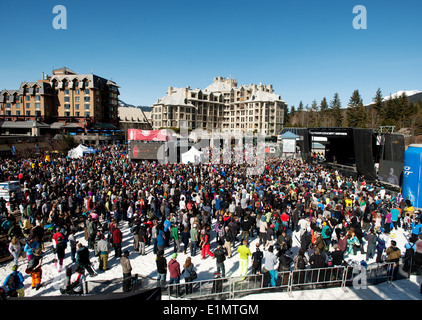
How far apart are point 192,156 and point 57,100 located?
166 feet

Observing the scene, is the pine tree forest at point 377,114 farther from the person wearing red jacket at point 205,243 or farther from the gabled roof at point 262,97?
the person wearing red jacket at point 205,243

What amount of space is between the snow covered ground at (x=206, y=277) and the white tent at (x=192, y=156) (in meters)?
15.1

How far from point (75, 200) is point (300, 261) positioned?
1130 cm

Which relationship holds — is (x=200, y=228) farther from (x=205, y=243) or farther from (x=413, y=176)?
(x=413, y=176)

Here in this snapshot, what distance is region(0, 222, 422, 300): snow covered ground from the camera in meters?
6.54

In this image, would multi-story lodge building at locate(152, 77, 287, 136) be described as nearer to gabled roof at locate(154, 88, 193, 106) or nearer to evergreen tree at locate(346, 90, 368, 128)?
gabled roof at locate(154, 88, 193, 106)

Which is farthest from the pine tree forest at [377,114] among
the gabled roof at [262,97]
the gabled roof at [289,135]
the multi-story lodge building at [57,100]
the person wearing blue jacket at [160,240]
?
the multi-story lodge building at [57,100]

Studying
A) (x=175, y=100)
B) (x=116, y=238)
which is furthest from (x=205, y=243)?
(x=175, y=100)

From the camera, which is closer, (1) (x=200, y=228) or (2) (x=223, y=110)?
(1) (x=200, y=228)

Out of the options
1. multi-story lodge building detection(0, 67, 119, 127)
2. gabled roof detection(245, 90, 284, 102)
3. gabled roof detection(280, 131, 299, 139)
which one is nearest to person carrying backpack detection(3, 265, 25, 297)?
gabled roof detection(280, 131, 299, 139)

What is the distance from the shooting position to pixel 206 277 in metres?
7.81

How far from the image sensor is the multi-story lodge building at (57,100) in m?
56.8

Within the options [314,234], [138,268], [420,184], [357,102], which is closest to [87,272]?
[138,268]
